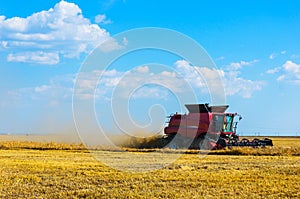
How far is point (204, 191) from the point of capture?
1422cm

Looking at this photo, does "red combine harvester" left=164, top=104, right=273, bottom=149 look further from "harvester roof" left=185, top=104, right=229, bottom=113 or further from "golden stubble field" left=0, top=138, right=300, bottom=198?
"golden stubble field" left=0, top=138, right=300, bottom=198

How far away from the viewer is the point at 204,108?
36969mm

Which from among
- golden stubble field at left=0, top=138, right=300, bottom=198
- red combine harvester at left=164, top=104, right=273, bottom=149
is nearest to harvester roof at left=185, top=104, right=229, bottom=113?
red combine harvester at left=164, top=104, right=273, bottom=149

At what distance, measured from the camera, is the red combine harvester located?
Answer: 116 feet

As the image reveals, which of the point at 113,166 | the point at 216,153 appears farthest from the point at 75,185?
the point at 216,153

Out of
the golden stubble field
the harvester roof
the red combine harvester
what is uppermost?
the harvester roof

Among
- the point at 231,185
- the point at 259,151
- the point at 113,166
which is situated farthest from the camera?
the point at 259,151

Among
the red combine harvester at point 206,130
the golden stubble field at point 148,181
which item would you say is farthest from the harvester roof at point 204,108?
the golden stubble field at point 148,181

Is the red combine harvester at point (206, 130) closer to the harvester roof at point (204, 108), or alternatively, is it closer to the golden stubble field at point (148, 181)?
the harvester roof at point (204, 108)

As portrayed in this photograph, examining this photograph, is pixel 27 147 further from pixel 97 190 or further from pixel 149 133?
pixel 97 190

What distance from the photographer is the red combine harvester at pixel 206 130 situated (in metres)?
35.3

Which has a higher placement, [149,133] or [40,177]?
[149,133]

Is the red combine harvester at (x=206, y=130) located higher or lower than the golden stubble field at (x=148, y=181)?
higher

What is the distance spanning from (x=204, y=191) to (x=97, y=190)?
139 inches
